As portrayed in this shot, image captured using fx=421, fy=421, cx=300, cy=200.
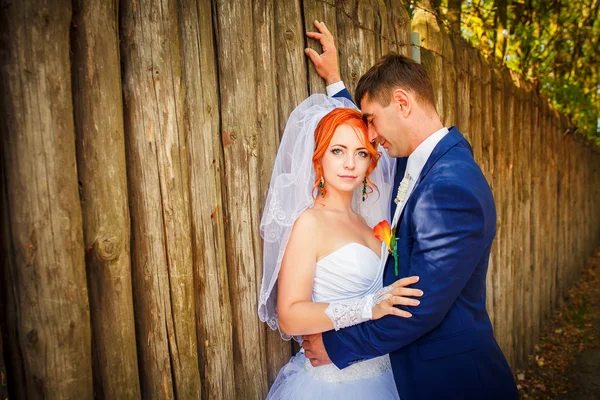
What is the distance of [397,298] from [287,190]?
31.1 inches

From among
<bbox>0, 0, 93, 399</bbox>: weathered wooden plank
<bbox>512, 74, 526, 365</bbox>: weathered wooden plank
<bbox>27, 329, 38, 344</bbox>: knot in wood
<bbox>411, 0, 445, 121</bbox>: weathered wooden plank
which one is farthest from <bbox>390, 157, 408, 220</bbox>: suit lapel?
<bbox>512, 74, 526, 365</bbox>: weathered wooden plank

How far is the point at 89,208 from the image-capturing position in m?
1.64

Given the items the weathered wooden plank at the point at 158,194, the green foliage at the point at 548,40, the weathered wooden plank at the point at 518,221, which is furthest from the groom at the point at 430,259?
the green foliage at the point at 548,40

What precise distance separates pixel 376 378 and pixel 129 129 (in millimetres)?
1833

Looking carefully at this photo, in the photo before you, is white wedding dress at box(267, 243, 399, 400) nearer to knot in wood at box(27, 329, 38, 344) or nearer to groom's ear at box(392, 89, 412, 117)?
groom's ear at box(392, 89, 412, 117)

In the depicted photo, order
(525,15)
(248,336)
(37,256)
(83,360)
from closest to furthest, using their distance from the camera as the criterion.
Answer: (37,256) → (83,360) → (248,336) → (525,15)

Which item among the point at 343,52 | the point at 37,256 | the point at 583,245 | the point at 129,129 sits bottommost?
the point at 583,245

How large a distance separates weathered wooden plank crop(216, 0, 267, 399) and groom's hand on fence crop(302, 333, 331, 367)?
0.89 feet

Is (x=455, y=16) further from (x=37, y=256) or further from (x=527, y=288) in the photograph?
(x=37, y=256)

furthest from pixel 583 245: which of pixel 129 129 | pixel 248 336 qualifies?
pixel 129 129

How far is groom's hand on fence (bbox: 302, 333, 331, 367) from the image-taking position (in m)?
2.26

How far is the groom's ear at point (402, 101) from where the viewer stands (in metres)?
2.32

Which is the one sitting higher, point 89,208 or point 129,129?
point 129,129

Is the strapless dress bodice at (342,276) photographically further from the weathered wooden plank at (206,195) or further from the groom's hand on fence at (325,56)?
the groom's hand on fence at (325,56)
